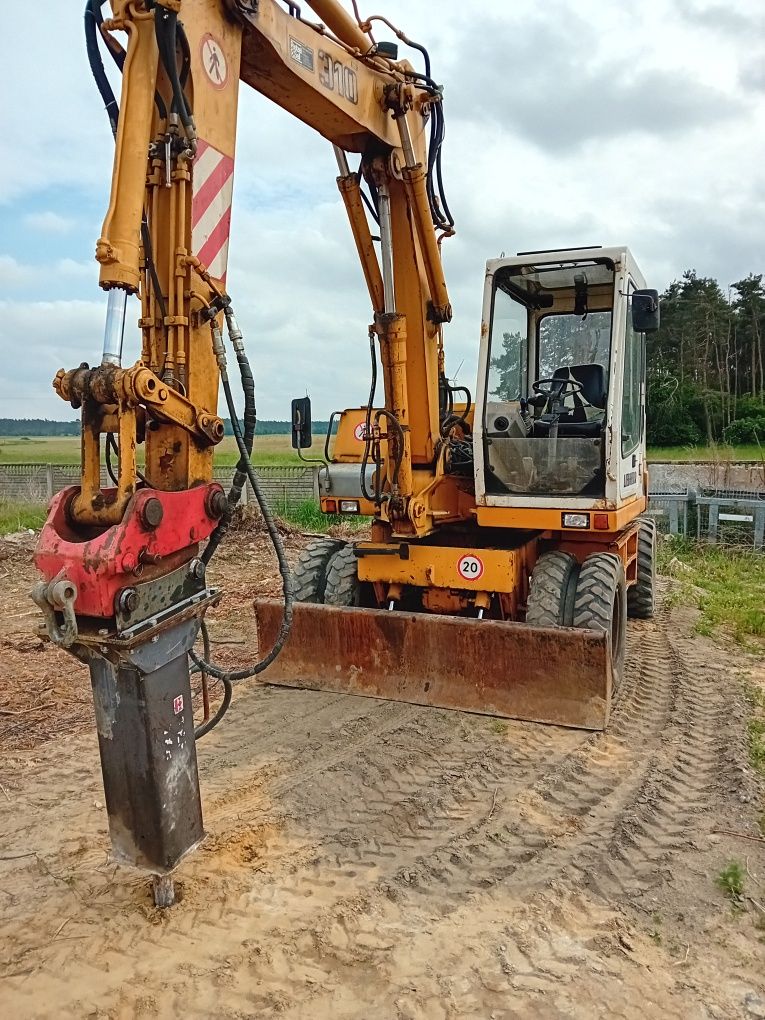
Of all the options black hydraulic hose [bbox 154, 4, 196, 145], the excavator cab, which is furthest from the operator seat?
black hydraulic hose [bbox 154, 4, 196, 145]

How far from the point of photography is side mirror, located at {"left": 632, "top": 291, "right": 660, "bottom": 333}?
4.79 metres

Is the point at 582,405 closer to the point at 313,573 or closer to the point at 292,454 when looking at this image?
the point at 313,573

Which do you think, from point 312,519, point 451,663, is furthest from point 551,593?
point 312,519

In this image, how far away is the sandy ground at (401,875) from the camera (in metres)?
2.47

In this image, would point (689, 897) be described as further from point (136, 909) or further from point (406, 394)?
point (406, 394)

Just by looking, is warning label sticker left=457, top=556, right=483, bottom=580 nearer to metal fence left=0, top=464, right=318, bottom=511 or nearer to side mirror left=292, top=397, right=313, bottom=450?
side mirror left=292, top=397, right=313, bottom=450

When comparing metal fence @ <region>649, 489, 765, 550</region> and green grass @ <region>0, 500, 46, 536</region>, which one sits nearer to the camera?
metal fence @ <region>649, 489, 765, 550</region>

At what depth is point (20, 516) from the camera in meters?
14.2

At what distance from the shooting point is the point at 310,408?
5.21 m

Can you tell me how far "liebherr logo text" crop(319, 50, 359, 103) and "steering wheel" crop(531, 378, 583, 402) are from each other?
216 centimetres

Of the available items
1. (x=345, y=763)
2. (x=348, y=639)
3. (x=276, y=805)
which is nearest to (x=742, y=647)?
(x=348, y=639)

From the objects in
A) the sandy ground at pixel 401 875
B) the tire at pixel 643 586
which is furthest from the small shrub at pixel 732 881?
the tire at pixel 643 586

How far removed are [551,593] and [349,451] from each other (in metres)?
1.88

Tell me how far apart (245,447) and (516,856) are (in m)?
2.02
